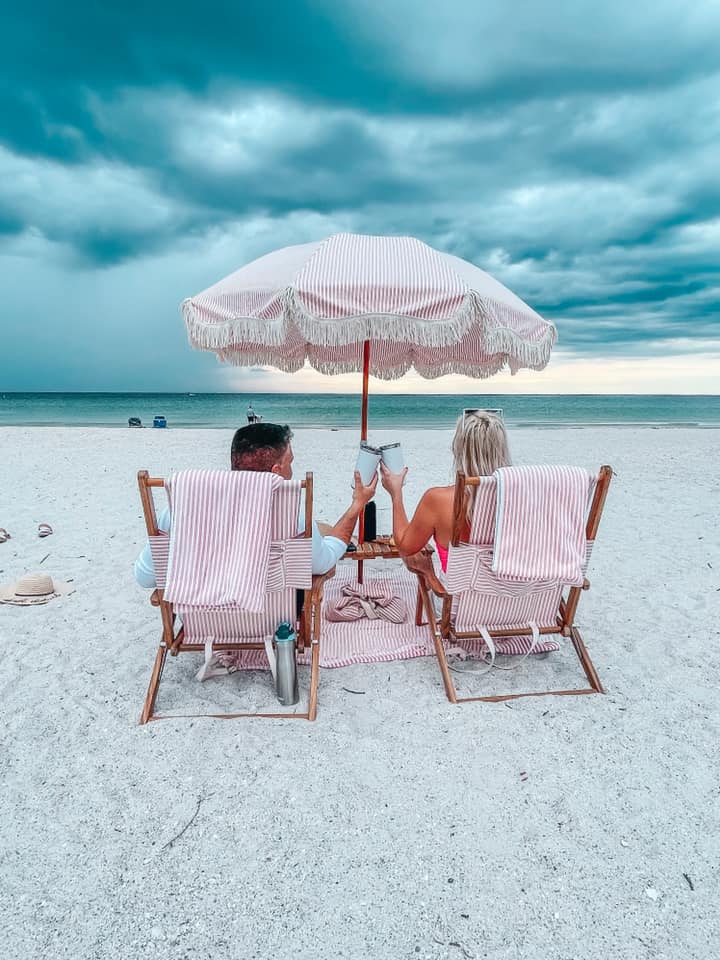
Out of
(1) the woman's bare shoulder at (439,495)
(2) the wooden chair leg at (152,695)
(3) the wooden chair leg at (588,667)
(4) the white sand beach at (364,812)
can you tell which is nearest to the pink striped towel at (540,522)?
(1) the woman's bare shoulder at (439,495)

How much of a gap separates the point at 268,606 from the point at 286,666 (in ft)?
0.98

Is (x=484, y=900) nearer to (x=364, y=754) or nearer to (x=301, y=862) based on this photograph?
(x=301, y=862)

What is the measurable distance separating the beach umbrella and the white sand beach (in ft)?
6.01

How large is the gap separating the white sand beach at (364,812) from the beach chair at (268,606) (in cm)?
29

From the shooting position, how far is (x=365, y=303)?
2.72 metres

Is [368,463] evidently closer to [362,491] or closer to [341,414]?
[362,491]

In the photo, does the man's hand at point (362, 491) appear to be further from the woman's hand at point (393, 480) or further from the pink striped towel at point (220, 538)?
the pink striped towel at point (220, 538)

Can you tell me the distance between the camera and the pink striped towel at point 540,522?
2449 mm

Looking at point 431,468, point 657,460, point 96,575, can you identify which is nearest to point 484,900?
point 96,575

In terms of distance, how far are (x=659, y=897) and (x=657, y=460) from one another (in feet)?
37.2

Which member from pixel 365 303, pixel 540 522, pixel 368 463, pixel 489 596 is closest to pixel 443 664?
pixel 489 596

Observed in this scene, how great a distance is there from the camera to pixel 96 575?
176 inches

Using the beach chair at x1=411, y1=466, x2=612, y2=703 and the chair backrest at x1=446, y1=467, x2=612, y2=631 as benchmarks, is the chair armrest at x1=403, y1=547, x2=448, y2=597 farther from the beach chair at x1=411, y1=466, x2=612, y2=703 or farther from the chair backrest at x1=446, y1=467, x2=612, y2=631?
the chair backrest at x1=446, y1=467, x2=612, y2=631

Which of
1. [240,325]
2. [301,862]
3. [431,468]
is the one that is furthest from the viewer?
[431,468]
